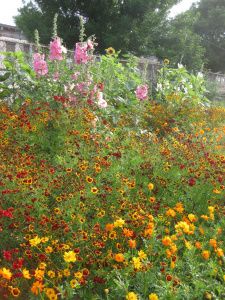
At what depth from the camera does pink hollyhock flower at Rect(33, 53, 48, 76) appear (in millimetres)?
5680

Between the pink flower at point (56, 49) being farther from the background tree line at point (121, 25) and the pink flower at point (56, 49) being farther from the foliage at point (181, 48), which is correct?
the foliage at point (181, 48)

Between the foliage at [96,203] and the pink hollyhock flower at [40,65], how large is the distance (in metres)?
0.03

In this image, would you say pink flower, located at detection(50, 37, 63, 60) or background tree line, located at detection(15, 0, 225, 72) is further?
background tree line, located at detection(15, 0, 225, 72)

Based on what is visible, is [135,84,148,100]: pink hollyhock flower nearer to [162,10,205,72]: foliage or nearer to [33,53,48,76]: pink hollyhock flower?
[33,53,48,76]: pink hollyhock flower

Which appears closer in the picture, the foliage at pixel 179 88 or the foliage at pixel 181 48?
the foliage at pixel 179 88

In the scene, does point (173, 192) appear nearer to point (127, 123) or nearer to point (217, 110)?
point (127, 123)

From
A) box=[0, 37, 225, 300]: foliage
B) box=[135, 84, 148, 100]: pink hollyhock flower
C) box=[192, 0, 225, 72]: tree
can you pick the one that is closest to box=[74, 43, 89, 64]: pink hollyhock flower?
box=[0, 37, 225, 300]: foliage

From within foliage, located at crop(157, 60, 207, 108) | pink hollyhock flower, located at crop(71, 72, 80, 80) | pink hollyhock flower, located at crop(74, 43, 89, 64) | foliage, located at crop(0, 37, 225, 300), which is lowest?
foliage, located at crop(0, 37, 225, 300)

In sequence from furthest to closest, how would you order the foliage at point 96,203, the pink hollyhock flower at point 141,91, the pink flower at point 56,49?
the pink hollyhock flower at point 141,91
the pink flower at point 56,49
the foliage at point 96,203

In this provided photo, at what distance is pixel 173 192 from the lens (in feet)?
12.1

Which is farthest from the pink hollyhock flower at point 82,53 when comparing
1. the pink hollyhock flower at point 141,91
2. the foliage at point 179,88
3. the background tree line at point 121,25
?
the background tree line at point 121,25

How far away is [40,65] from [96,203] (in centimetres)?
A: 317

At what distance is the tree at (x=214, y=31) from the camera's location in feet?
111

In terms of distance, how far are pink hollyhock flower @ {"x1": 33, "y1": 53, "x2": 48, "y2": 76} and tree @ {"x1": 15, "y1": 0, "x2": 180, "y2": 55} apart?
42.3ft
